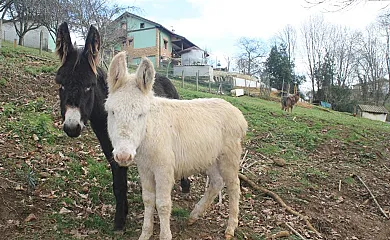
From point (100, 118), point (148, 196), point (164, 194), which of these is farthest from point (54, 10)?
point (164, 194)

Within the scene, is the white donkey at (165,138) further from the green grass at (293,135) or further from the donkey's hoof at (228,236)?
the green grass at (293,135)

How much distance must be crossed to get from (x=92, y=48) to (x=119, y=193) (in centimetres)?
201

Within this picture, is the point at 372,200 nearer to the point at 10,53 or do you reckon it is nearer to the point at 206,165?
the point at 206,165

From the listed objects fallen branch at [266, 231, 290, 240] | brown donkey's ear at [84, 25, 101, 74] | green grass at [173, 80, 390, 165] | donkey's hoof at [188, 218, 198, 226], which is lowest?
fallen branch at [266, 231, 290, 240]

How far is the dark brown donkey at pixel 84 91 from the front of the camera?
3668 millimetres

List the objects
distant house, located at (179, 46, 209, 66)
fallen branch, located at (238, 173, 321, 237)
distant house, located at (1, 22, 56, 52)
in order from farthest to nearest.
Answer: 1. distant house, located at (179, 46, 209, 66)
2. distant house, located at (1, 22, 56, 52)
3. fallen branch, located at (238, 173, 321, 237)

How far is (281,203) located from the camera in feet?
18.8

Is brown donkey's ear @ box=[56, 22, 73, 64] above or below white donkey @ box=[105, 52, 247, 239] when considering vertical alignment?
above

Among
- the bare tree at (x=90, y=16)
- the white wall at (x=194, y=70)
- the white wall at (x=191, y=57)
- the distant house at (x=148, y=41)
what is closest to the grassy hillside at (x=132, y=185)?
the bare tree at (x=90, y=16)

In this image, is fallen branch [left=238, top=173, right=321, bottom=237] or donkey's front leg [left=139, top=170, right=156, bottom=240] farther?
fallen branch [left=238, top=173, right=321, bottom=237]

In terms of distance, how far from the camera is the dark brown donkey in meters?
3.67

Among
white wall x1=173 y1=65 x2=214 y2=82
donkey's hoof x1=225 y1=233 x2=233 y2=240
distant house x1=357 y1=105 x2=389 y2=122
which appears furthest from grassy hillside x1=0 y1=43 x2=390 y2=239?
distant house x1=357 y1=105 x2=389 y2=122

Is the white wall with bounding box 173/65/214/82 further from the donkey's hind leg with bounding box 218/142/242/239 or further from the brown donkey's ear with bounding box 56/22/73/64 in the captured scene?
the brown donkey's ear with bounding box 56/22/73/64

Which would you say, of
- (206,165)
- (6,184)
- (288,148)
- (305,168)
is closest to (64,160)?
(6,184)
